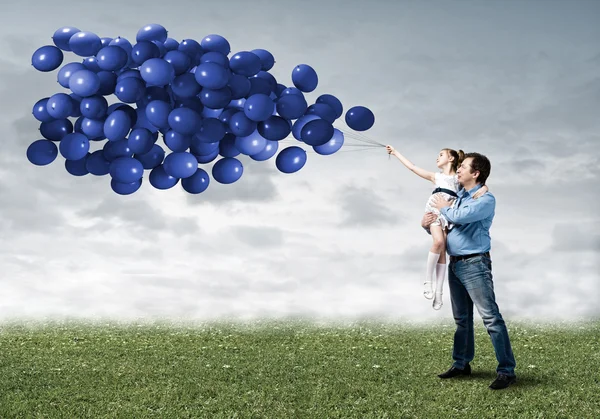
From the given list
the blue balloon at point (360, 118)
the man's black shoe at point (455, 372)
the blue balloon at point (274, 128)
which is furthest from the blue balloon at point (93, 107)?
the man's black shoe at point (455, 372)

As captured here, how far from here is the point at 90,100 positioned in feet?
25.3

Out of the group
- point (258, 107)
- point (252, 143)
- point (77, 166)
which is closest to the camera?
point (258, 107)

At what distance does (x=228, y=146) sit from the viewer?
8.43 meters

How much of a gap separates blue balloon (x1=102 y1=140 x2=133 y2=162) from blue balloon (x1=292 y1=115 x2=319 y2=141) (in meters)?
1.70

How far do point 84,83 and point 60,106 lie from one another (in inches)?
15.9

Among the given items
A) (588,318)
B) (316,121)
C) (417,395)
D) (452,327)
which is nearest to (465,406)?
(417,395)

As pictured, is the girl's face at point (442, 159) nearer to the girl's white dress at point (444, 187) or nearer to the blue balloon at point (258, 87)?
the girl's white dress at point (444, 187)

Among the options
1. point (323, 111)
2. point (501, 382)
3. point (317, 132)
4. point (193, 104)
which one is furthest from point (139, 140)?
point (501, 382)

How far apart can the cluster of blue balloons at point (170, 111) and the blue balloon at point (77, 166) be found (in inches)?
0.4

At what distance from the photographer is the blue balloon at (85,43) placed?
7.99m

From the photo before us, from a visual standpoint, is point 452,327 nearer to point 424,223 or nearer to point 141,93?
point 424,223

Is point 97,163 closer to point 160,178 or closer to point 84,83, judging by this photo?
point 160,178

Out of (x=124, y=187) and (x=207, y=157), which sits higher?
(x=207, y=157)

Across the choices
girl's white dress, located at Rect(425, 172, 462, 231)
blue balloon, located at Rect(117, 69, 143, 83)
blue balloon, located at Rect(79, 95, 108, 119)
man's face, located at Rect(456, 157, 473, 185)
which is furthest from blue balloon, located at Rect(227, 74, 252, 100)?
man's face, located at Rect(456, 157, 473, 185)
